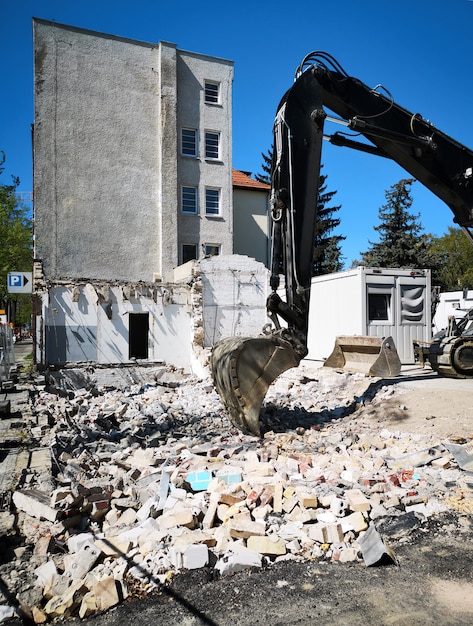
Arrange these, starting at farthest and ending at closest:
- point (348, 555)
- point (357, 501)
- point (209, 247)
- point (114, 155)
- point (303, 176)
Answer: point (209, 247) → point (114, 155) → point (303, 176) → point (357, 501) → point (348, 555)

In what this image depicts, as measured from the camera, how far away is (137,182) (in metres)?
22.4

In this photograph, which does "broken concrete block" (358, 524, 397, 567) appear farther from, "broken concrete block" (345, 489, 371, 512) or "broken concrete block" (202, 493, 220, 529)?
"broken concrete block" (202, 493, 220, 529)

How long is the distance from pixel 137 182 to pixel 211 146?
4.52m

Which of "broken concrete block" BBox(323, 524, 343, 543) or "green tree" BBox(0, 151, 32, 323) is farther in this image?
"green tree" BBox(0, 151, 32, 323)

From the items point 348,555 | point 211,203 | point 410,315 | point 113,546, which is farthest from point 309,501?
point 211,203

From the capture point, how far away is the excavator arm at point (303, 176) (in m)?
7.27

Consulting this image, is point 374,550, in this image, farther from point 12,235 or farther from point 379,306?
point 12,235

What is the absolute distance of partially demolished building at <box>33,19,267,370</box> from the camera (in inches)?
731

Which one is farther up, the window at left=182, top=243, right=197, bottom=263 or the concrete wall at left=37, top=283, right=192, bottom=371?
the window at left=182, top=243, right=197, bottom=263

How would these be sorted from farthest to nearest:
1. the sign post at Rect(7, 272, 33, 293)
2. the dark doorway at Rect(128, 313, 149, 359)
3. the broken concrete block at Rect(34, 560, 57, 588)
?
the dark doorway at Rect(128, 313, 149, 359) → the sign post at Rect(7, 272, 33, 293) → the broken concrete block at Rect(34, 560, 57, 588)

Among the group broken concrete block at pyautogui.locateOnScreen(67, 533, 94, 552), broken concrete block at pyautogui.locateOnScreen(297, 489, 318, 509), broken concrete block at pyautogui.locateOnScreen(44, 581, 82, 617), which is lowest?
broken concrete block at pyautogui.locateOnScreen(44, 581, 82, 617)

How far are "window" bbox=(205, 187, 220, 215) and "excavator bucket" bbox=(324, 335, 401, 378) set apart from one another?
13.8 m

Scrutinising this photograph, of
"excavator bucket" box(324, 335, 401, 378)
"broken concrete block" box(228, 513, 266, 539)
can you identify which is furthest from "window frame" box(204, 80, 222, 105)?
"broken concrete block" box(228, 513, 266, 539)

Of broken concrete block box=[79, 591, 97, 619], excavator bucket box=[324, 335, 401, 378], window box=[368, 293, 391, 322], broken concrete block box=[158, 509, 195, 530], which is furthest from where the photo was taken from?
window box=[368, 293, 391, 322]
